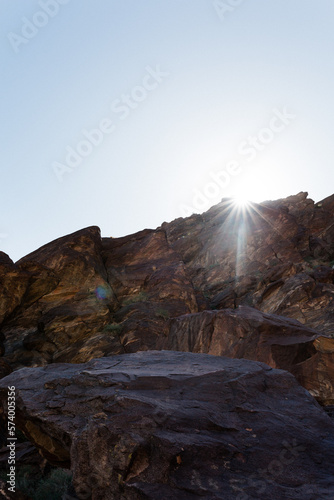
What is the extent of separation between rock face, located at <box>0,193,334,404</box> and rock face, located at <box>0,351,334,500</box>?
424cm

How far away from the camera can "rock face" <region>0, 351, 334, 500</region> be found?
451cm

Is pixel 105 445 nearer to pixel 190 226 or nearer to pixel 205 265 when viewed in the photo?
pixel 205 265

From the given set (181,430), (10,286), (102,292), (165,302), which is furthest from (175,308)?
(181,430)

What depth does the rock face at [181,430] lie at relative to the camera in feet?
14.8

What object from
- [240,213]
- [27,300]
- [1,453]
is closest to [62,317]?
[27,300]

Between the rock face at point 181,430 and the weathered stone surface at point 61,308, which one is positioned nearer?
the rock face at point 181,430

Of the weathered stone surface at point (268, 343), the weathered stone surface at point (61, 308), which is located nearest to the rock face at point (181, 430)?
the weathered stone surface at point (268, 343)

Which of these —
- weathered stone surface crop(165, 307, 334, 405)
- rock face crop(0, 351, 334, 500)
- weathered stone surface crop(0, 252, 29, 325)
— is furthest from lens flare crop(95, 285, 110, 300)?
rock face crop(0, 351, 334, 500)

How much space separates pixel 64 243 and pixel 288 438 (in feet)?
71.2

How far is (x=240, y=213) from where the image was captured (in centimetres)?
3972

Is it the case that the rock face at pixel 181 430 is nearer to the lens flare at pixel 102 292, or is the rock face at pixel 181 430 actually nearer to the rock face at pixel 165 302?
the rock face at pixel 165 302

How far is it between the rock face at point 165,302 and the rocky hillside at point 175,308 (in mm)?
64

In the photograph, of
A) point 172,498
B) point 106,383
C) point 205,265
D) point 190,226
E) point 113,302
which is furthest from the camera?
point 190,226

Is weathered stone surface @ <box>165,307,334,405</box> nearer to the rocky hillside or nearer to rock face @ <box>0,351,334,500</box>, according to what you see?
the rocky hillside
